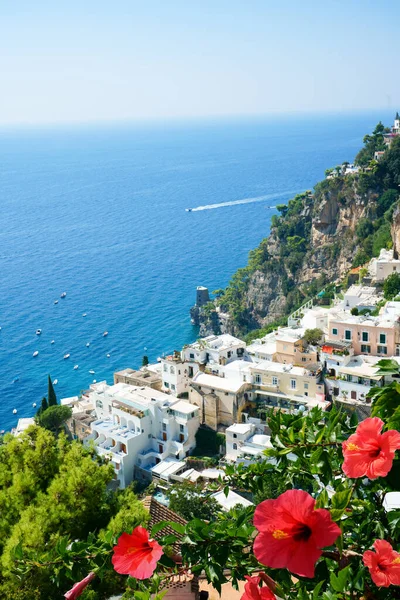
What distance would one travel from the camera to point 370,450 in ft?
6.55

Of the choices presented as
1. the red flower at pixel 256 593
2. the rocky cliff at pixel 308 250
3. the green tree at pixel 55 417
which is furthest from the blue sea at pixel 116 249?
the red flower at pixel 256 593

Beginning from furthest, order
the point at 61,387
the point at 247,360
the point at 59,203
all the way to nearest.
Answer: the point at 59,203, the point at 61,387, the point at 247,360

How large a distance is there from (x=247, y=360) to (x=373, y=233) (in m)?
17.0

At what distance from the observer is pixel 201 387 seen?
74.8 feet

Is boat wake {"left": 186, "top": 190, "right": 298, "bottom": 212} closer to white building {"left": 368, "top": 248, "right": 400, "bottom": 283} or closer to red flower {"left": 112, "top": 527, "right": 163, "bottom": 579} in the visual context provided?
white building {"left": 368, "top": 248, "right": 400, "bottom": 283}

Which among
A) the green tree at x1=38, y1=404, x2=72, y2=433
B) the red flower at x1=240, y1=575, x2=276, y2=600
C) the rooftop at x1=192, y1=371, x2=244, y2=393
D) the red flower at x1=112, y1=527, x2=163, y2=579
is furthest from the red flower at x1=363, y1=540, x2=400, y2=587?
the green tree at x1=38, y1=404, x2=72, y2=433

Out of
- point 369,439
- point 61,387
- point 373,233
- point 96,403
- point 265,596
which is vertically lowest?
point 61,387

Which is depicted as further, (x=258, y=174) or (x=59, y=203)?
(x=258, y=174)

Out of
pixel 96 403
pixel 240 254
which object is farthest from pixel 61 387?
pixel 240 254

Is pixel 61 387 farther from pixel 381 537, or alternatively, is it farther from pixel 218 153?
pixel 218 153

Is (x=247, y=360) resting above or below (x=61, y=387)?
above

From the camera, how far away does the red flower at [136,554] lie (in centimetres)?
204

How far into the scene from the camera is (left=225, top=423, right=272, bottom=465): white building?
19609 mm

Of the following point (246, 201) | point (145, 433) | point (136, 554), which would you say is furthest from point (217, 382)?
point (246, 201)
